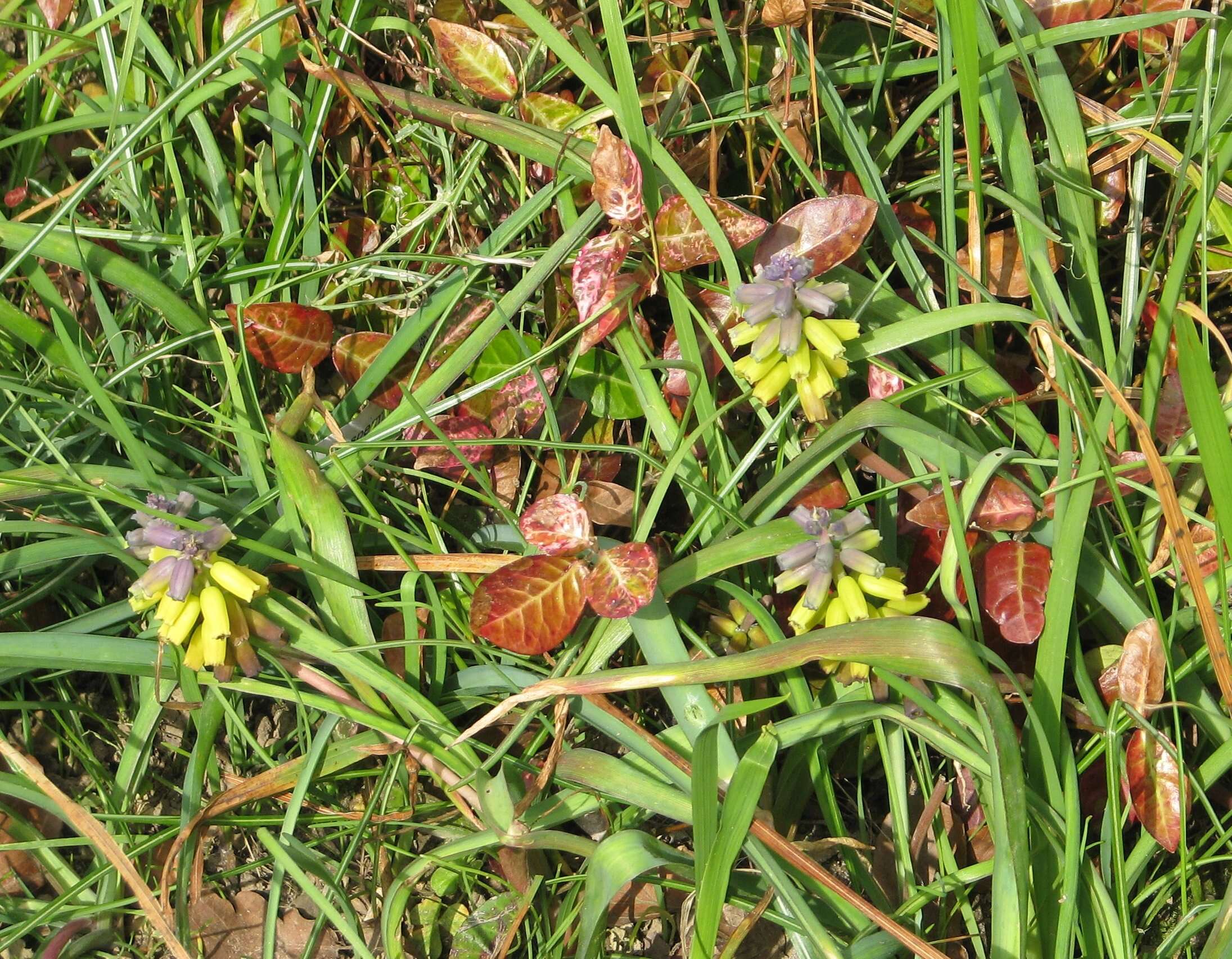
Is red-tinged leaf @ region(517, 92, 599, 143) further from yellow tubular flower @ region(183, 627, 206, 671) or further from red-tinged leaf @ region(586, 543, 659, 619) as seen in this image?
yellow tubular flower @ region(183, 627, 206, 671)

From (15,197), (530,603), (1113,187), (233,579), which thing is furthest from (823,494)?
(15,197)

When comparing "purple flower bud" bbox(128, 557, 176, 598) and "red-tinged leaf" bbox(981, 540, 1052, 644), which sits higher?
"purple flower bud" bbox(128, 557, 176, 598)

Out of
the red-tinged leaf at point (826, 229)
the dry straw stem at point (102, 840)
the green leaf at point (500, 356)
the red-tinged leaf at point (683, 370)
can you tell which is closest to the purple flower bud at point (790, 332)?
the red-tinged leaf at point (826, 229)

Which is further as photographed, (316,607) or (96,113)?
(96,113)

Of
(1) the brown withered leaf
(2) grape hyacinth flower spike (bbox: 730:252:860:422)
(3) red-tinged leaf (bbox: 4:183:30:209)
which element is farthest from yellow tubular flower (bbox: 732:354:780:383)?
(3) red-tinged leaf (bbox: 4:183:30:209)

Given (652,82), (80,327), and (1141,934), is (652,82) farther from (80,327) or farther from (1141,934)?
(1141,934)

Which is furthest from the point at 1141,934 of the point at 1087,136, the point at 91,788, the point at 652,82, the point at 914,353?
the point at 91,788

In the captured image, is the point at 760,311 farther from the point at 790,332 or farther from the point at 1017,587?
the point at 1017,587
